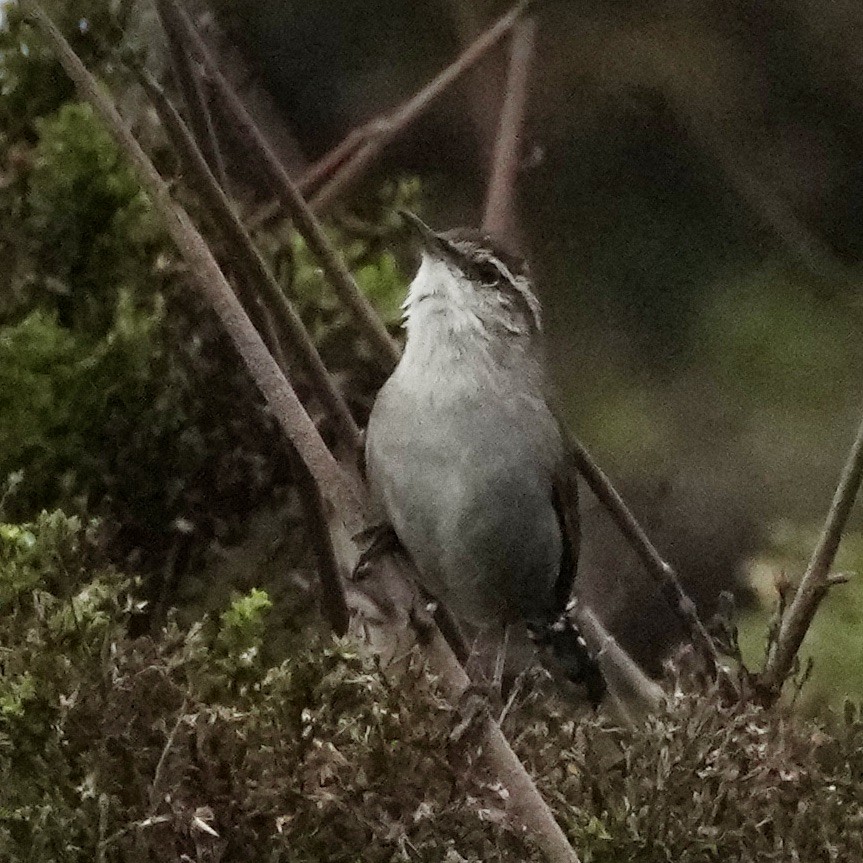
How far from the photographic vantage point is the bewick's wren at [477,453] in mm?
1244

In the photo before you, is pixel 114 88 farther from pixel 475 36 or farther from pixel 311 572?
pixel 311 572

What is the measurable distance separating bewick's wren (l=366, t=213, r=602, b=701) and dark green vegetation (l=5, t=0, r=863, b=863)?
0.09 m

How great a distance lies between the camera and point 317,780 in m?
1.12

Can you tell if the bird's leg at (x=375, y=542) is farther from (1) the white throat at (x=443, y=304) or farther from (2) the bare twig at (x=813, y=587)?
(2) the bare twig at (x=813, y=587)

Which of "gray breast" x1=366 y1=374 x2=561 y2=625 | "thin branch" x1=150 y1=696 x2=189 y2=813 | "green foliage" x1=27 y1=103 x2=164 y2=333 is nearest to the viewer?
"thin branch" x1=150 y1=696 x2=189 y2=813

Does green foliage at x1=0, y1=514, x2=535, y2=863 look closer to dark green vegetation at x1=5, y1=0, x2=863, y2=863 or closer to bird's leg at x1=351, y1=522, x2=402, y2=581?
dark green vegetation at x1=5, y1=0, x2=863, y2=863

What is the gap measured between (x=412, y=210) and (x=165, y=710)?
58cm

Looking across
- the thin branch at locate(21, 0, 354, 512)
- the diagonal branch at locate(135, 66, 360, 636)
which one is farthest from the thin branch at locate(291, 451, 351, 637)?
the thin branch at locate(21, 0, 354, 512)

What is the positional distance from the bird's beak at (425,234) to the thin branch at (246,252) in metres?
0.14

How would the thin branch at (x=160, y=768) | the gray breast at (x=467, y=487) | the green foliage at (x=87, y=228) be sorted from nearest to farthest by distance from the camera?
1. the thin branch at (x=160, y=768)
2. the gray breast at (x=467, y=487)
3. the green foliage at (x=87, y=228)

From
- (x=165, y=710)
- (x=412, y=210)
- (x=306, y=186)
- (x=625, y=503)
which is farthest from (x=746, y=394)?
(x=165, y=710)

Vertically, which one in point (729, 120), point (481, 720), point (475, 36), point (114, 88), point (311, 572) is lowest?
point (481, 720)

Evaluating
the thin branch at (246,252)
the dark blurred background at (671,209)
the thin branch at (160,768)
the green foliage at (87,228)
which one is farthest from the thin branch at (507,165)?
the thin branch at (160,768)

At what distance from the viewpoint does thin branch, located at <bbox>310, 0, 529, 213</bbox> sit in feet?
4.58
